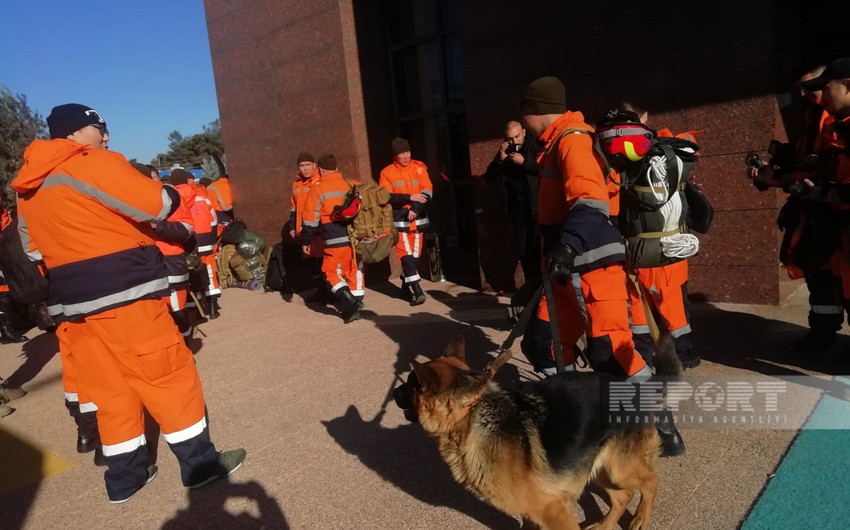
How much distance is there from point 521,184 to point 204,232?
4567 mm

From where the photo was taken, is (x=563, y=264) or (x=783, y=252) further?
(x=783, y=252)

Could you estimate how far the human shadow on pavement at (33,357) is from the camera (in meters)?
5.96

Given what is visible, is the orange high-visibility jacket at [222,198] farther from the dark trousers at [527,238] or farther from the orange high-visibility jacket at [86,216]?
the orange high-visibility jacket at [86,216]

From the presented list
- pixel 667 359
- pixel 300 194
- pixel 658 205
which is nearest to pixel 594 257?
pixel 667 359

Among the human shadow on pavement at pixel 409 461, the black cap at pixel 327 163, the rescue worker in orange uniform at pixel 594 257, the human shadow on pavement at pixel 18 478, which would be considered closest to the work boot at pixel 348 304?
the black cap at pixel 327 163

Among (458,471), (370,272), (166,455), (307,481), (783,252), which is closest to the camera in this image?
(458,471)

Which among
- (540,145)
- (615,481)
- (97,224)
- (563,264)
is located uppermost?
(540,145)

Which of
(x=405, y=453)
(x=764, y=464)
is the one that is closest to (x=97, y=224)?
(x=405, y=453)

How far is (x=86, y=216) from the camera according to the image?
298 centimetres

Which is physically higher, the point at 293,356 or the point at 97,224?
the point at 97,224

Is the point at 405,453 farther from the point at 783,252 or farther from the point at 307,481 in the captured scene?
the point at 783,252

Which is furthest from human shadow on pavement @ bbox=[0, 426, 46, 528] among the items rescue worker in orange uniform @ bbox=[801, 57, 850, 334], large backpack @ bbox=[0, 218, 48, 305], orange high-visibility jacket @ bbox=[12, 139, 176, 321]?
rescue worker in orange uniform @ bbox=[801, 57, 850, 334]

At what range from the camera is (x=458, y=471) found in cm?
245

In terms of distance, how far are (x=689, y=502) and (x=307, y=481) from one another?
2.11 m
